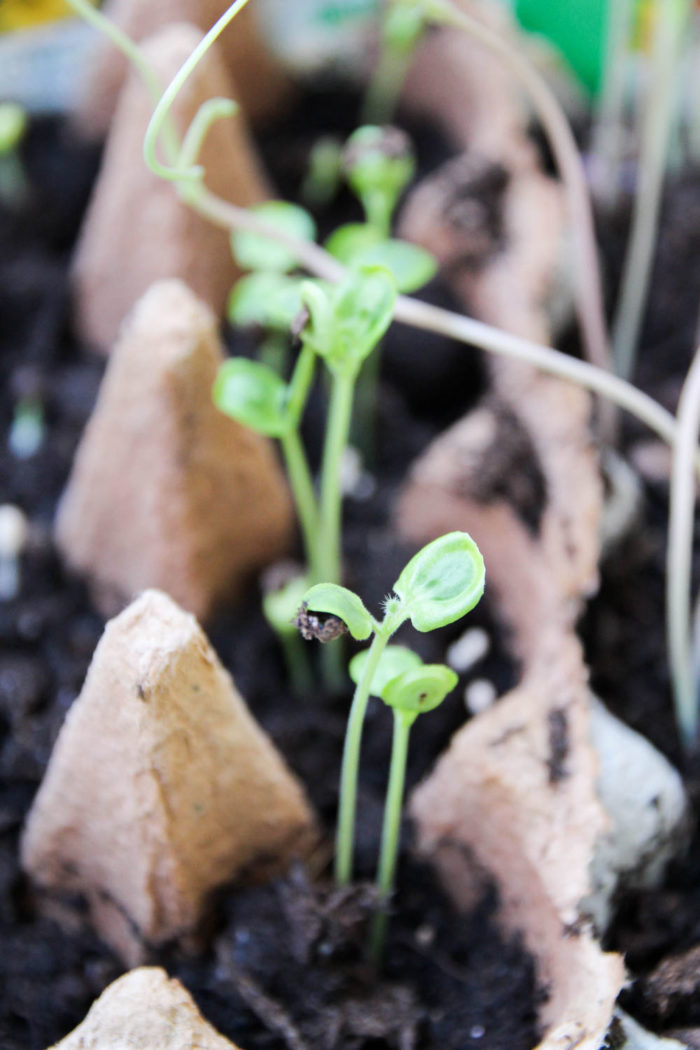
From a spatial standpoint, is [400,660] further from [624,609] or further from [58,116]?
[58,116]

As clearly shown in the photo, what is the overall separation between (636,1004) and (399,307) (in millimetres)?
370

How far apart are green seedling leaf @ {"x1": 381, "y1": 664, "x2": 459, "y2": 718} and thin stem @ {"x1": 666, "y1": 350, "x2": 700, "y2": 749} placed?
19cm

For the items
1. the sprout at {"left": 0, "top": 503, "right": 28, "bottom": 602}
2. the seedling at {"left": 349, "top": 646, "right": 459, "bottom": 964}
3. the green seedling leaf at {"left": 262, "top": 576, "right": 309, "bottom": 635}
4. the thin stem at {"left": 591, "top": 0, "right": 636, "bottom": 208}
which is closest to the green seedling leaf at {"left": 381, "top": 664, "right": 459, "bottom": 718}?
the seedling at {"left": 349, "top": 646, "right": 459, "bottom": 964}

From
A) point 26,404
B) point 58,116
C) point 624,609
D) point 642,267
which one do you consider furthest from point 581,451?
point 58,116

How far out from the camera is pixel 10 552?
63cm

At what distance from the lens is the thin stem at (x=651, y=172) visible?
67cm

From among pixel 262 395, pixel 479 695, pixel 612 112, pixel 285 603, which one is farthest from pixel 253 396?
pixel 612 112

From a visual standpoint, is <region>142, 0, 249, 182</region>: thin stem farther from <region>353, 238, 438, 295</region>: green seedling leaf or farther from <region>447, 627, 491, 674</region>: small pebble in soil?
<region>447, 627, 491, 674</region>: small pebble in soil

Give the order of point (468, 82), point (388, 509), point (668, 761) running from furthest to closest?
point (468, 82) < point (388, 509) < point (668, 761)

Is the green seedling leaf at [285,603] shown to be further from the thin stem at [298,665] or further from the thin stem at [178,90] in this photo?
the thin stem at [178,90]

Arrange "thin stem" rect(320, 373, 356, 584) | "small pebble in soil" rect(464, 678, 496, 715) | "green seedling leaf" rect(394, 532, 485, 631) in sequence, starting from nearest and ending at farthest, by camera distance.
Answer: "green seedling leaf" rect(394, 532, 485, 631) < "thin stem" rect(320, 373, 356, 584) < "small pebble in soil" rect(464, 678, 496, 715)

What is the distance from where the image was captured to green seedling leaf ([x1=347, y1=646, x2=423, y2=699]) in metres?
0.39

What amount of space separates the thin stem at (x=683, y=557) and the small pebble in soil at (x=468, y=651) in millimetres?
110

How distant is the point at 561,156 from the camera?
23.7 inches
